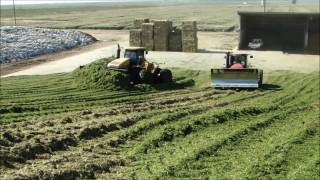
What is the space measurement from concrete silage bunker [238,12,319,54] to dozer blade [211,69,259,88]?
20.0 m

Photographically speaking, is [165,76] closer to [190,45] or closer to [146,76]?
[146,76]

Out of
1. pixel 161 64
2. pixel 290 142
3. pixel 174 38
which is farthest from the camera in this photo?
pixel 174 38

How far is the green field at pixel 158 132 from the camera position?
13.1m

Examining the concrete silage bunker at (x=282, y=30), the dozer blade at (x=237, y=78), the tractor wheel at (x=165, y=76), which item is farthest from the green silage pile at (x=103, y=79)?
the concrete silage bunker at (x=282, y=30)

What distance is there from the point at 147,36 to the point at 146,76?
61.8 ft

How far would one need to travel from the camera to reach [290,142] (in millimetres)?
15961

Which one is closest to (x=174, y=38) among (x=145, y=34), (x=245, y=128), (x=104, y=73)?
(x=145, y=34)

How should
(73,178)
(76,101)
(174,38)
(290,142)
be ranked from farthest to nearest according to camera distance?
(174,38) → (76,101) → (290,142) → (73,178)

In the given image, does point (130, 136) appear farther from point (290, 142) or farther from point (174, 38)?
point (174, 38)

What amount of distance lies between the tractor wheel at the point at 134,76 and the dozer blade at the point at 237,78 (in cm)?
370

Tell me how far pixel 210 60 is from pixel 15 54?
47.7 ft

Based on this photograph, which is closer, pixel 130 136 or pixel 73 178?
pixel 73 178

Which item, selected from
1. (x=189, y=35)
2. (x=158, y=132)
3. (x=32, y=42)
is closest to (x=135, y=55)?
(x=158, y=132)

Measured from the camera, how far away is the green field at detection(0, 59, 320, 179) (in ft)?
43.0
